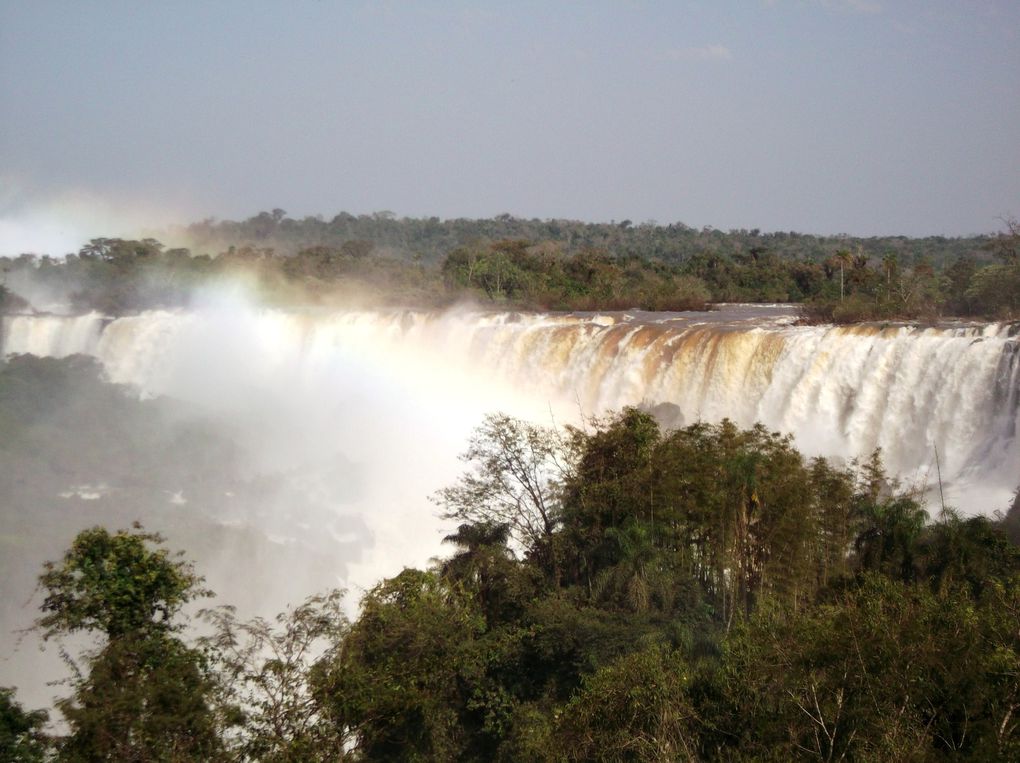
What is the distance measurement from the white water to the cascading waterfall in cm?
4

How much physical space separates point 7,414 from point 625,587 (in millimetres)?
23413

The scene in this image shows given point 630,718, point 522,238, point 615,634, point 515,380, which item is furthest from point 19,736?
point 522,238

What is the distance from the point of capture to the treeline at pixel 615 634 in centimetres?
608

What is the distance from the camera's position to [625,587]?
10.9 metres

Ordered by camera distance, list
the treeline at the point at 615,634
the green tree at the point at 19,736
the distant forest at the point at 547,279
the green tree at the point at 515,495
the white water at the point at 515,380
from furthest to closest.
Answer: the distant forest at the point at 547,279 < the white water at the point at 515,380 < the green tree at the point at 515,495 < the green tree at the point at 19,736 < the treeline at the point at 615,634

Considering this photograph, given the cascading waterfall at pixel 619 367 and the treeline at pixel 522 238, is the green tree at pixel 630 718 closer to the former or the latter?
the cascading waterfall at pixel 619 367

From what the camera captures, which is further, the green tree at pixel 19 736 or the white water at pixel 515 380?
the white water at pixel 515 380

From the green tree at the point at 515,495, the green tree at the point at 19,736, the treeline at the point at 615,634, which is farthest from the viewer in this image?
the green tree at the point at 515,495

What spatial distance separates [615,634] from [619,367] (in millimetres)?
12341

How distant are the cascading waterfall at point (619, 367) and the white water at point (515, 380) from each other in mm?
36

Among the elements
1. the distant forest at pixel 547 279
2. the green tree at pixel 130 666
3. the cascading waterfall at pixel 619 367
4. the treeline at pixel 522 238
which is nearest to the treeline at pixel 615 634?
the green tree at pixel 130 666

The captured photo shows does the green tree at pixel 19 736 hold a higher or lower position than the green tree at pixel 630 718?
lower

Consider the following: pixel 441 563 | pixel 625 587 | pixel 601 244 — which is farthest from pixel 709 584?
pixel 601 244

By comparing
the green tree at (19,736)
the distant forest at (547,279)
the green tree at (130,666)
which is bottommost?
the green tree at (19,736)
